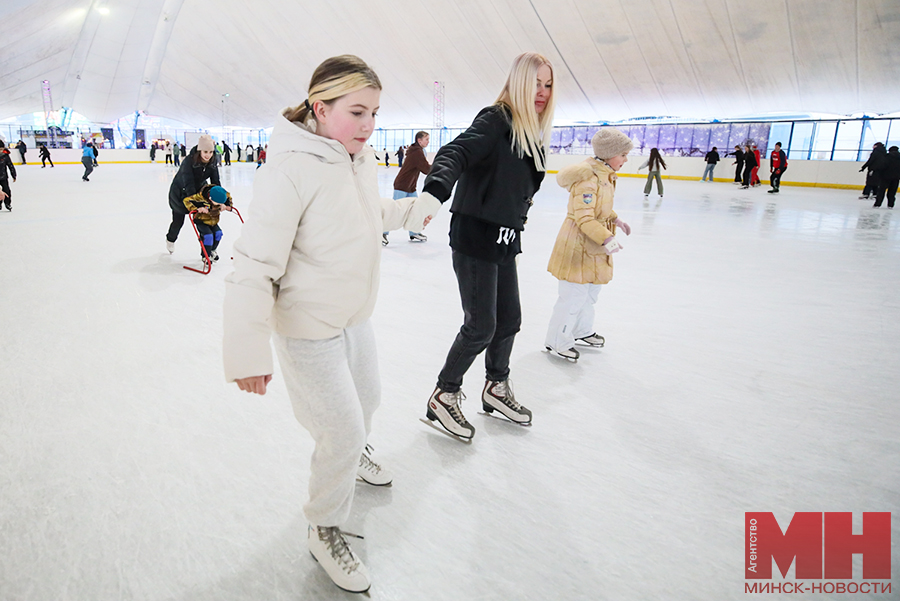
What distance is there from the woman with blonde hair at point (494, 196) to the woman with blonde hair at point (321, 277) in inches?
20.4

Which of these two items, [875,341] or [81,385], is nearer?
[81,385]

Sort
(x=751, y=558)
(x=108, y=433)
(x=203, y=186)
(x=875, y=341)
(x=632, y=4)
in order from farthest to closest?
(x=632, y=4) < (x=203, y=186) < (x=875, y=341) < (x=108, y=433) < (x=751, y=558)

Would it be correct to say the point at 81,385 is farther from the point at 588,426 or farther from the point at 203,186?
the point at 203,186

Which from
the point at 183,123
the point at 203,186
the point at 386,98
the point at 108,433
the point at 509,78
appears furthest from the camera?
the point at 183,123

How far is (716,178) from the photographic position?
20.7 m

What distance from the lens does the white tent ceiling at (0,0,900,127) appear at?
59.5 feet

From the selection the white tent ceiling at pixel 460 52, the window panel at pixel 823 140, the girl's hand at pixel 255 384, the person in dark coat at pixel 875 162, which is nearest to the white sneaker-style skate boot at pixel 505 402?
the girl's hand at pixel 255 384

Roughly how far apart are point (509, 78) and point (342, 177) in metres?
0.94

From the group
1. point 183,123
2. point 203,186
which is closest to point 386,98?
point 183,123

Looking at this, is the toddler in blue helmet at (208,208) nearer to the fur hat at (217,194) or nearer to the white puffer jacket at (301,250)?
the fur hat at (217,194)

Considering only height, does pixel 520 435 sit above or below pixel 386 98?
below

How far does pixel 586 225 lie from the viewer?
2.56m

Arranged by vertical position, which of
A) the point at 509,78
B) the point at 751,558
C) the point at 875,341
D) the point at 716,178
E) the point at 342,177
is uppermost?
the point at 716,178

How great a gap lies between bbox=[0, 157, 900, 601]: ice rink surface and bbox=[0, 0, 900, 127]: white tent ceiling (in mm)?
11638
